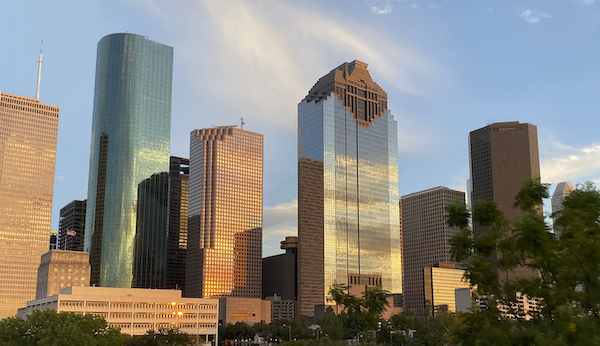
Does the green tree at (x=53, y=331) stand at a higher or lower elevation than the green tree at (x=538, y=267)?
lower

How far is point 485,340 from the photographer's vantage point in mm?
25469

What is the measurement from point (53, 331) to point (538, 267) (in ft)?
279

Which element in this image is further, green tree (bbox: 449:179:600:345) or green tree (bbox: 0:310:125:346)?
green tree (bbox: 0:310:125:346)

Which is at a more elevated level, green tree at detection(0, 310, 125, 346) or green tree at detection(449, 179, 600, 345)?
green tree at detection(449, 179, 600, 345)

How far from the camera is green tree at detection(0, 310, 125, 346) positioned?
9050cm

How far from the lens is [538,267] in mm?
27234

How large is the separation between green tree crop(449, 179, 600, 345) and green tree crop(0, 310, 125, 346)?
75707 millimetres

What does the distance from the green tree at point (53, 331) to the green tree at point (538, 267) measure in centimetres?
7571

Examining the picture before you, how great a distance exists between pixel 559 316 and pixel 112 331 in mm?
94417

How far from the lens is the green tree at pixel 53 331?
90.5 m

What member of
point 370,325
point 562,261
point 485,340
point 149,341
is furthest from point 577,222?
point 149,341

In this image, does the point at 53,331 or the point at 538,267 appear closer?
the point at 538,267

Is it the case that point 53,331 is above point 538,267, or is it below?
below

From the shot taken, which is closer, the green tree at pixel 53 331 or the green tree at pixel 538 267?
the green tree at pixel 538 267
